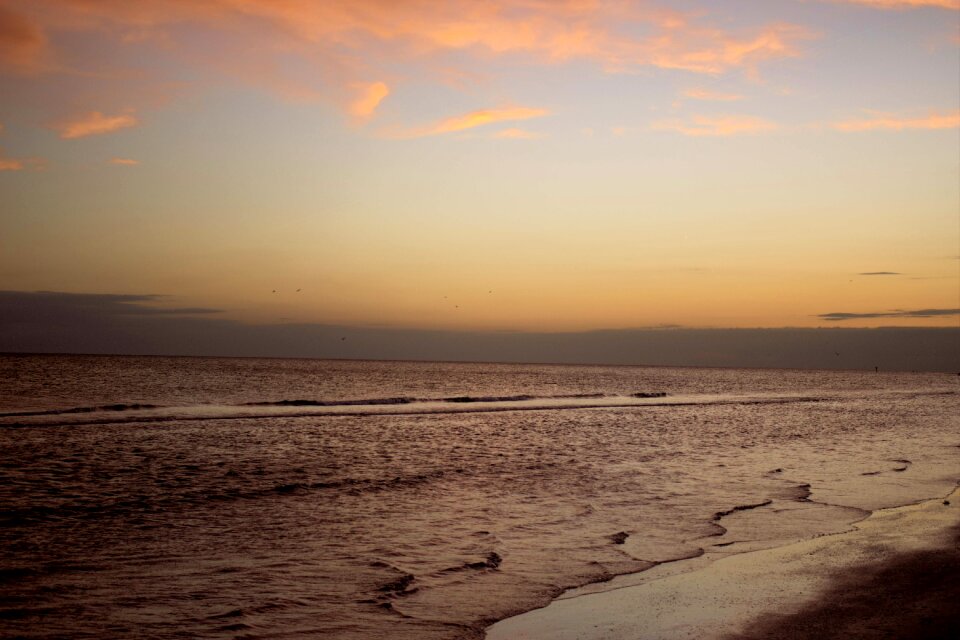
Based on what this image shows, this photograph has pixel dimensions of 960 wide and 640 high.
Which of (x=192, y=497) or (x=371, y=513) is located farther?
(x=192, y=497)

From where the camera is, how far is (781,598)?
9.91m

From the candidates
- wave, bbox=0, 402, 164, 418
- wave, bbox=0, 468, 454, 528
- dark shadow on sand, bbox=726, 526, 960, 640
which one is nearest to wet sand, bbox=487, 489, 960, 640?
dark shadow on sand, bbox=726, 526, 960, 640

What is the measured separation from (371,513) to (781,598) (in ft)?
28.9

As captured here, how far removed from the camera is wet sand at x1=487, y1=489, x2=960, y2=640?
8594 millimetres

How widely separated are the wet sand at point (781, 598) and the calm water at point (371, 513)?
68 cm

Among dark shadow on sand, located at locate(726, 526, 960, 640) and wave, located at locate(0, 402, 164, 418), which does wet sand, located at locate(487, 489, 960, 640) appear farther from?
wave, located at locate(0, 402, 164, 418)

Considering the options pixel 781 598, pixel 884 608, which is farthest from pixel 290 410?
pixel 884 608

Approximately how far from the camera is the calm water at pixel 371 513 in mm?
9773

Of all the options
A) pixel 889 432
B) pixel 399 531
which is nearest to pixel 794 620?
pixel 399 531

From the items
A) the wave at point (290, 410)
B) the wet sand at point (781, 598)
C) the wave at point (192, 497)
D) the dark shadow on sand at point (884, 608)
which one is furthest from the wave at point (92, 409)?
the dark shadow on sand at point (884, 608)

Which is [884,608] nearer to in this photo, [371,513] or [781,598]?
[781,598]

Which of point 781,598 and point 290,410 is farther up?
point 781,598

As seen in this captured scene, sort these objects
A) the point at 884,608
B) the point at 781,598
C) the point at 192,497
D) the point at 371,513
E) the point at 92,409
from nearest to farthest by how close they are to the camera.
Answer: the point at 884,608
the point at 781,598
the point at 371,513
the point at 192,497
the point at 92,409

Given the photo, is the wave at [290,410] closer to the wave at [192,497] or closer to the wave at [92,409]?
the wave at [92,409]
